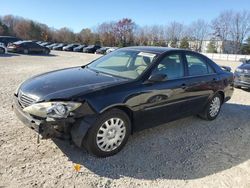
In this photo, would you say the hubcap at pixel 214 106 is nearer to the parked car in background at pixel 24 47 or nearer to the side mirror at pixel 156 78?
the side mirror at pixel 156 78

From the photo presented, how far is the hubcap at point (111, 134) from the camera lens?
3452 mm

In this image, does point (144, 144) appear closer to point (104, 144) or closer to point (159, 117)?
point (159, 117)

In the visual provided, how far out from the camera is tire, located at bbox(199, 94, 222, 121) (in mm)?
5312

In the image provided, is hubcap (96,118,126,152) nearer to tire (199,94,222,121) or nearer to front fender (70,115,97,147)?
front fender (70,115,97,147)

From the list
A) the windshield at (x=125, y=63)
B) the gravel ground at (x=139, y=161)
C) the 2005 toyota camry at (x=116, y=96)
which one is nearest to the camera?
the gravel ground at (x=139, y=161)

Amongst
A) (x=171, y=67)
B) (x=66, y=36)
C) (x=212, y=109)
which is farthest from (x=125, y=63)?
(x=66, y=36)

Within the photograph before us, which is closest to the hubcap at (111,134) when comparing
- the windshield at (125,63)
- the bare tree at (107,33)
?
the windshield at (125,63)

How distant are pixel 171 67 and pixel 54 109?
2.22m

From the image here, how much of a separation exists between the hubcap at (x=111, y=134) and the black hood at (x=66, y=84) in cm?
53

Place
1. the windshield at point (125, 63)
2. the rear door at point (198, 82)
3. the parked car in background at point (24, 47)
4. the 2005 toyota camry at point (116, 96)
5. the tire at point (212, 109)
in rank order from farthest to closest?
1. the parked car in background at point (24, 47)
2. the tire at point (212, 109)
3. the rear door at point (198, 82)
4. the windshield at point (125, 63)
5. the 2005 toyota camry at point (116, 96)

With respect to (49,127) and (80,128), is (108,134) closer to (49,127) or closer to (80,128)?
(80,128)

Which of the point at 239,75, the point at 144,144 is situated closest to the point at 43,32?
the point at 239,75

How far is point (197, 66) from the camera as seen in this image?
502 centimetres

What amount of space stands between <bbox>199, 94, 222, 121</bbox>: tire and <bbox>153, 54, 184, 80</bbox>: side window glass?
1.23m
